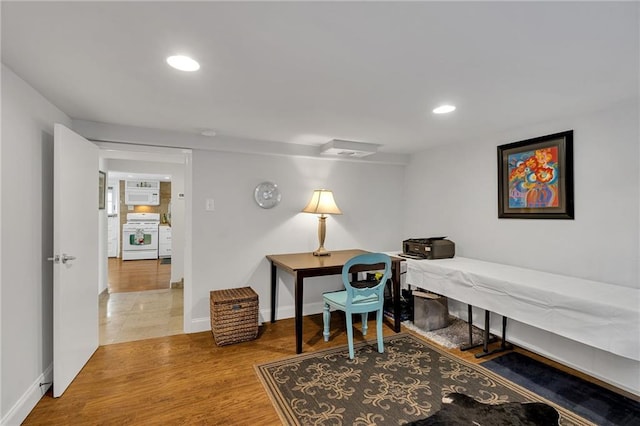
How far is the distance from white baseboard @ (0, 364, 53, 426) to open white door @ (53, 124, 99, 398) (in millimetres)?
102

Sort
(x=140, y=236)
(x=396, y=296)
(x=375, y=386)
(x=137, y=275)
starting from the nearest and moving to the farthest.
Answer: (x=375, y=386), (x=396, y=296), (x=137, y=275), (x=140, y=236)

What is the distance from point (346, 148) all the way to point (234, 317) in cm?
215

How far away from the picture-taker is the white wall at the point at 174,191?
16.7 feet

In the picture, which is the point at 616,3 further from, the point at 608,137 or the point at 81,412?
the point at 81,412

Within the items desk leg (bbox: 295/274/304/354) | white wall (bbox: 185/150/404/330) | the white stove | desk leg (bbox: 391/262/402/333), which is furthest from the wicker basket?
the white stove

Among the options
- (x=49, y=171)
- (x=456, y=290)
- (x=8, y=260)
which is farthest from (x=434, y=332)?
(x=49, y=171)

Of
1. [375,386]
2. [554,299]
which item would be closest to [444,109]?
[554,299]

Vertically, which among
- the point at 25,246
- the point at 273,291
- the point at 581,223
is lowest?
the point at 273,291

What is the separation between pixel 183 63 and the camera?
1.69 meters

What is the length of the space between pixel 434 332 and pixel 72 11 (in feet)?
11.8

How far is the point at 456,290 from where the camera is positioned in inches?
115

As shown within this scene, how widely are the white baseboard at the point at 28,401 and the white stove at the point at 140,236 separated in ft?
21.2

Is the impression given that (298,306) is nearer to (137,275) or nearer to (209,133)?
(209,133)

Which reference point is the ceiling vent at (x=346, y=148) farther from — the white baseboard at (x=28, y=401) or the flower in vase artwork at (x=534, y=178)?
the white baseboard at (x=28, y=401)
